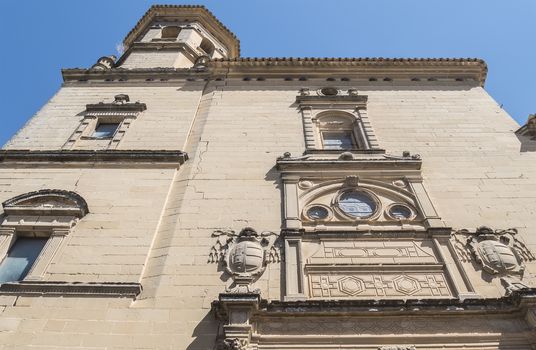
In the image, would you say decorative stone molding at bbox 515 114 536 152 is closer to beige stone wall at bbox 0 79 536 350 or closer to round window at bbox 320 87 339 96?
beige stone wall at bbox 0 79 536 350

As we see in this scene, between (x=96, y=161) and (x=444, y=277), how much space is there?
8538mm

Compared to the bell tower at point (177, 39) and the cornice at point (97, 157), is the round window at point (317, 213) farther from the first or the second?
the bell tower at point (177, 39)

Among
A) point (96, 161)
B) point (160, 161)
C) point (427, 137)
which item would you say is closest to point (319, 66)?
point (427, 137)

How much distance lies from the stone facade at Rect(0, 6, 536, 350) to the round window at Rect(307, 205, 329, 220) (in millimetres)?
31

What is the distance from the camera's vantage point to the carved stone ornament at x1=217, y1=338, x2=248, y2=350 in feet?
20.9

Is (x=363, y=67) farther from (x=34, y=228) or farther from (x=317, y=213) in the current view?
(x=34, y=228)

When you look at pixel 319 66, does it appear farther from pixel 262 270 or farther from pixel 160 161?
pixel 262 270

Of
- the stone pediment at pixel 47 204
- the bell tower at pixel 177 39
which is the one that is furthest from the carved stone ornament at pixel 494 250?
the bell tower at pixel 177 39

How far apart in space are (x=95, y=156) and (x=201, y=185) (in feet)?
10.1

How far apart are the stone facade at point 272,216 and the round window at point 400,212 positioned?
0.11 feet

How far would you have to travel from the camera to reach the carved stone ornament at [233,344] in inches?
250

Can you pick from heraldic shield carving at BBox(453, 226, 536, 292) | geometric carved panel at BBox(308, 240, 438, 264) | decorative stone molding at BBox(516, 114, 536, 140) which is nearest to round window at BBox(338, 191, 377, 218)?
geometric carved panel at BBox(308, 240, 438, 264)

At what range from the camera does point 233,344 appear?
6383mm

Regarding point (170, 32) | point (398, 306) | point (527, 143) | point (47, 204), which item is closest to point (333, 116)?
point (527, 143)
